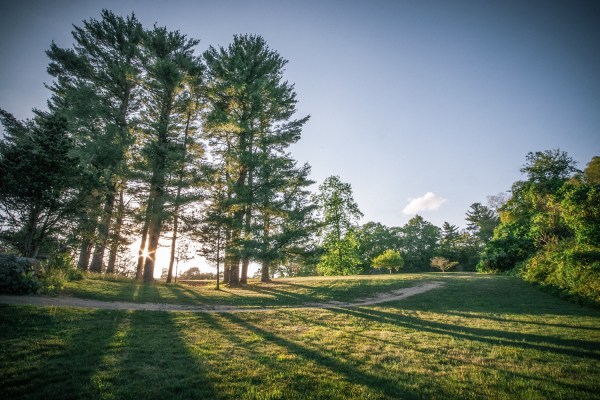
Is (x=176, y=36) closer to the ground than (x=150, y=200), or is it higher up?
higher up

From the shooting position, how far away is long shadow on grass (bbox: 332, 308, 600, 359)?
6.61 metres

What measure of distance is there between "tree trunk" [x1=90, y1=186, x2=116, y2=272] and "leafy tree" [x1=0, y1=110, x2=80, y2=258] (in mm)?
4480

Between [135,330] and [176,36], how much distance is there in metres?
24.1

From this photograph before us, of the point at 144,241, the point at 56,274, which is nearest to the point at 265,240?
the point at 144,241

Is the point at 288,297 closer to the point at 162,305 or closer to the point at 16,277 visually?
the point at 162,305

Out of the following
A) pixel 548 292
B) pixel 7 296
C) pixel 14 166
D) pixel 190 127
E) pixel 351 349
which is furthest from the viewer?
pixel 190 127

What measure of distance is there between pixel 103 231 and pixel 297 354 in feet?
62.3

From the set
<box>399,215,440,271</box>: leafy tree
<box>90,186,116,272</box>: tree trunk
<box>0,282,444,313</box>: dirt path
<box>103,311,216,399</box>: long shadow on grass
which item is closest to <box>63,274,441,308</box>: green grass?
<box>0,282,444,313</box>: dirt path

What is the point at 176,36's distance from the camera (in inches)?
863

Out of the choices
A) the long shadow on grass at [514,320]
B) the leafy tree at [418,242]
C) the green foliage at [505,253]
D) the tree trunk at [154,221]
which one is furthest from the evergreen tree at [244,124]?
the leafy tree at [418,242]

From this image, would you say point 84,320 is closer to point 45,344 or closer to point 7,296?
point 45,344

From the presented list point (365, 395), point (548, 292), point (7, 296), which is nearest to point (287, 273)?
point (548, 292)

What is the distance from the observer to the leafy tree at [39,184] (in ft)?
36.5

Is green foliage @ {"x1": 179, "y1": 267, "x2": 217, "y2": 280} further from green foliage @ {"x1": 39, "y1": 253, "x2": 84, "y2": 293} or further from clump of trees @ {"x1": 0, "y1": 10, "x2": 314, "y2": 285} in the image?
green foliage @ {"x1": 39, "y1": 253, "x2": 84, "y2": 293}
